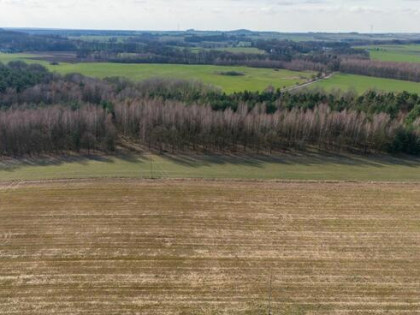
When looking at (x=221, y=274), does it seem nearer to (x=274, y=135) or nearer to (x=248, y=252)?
(x=248, y=252)

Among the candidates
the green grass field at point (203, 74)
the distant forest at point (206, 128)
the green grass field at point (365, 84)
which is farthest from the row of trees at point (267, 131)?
the green grass field at point (365, 84)

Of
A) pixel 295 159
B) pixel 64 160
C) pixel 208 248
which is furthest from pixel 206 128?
pixel 208 248

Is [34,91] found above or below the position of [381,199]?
above

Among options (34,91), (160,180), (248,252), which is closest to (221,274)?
(248,252)

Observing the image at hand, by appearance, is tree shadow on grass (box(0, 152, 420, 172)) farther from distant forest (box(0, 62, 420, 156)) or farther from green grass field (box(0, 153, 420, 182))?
distant forest (box(0, 62, 420, 156))

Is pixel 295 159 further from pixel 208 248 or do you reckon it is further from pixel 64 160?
pixel 64 160

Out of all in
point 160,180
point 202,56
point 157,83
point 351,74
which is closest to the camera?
point 160,180

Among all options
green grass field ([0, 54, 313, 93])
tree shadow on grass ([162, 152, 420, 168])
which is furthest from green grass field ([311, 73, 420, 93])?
tree shadow on grass ([162, 152, 420, 168])
